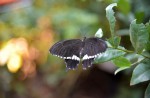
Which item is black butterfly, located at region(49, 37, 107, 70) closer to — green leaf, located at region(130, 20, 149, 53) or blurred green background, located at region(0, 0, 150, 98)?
green leaf, located at region(130, 20, 149, 53)

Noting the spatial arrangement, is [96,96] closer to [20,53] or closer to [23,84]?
[23,84]

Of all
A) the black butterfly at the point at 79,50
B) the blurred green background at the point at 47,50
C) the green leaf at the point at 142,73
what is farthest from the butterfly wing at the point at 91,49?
the blurred green background at the point at 47,50

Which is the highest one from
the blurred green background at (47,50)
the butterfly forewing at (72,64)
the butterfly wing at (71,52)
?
the butterfly wing at (71,52)

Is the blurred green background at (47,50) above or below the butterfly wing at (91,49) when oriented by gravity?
below

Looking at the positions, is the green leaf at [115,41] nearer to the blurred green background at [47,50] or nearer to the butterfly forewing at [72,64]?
the butterfly forewing at [72,64]

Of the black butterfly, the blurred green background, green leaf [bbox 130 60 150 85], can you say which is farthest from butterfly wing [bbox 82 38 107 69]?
the blurred green background
